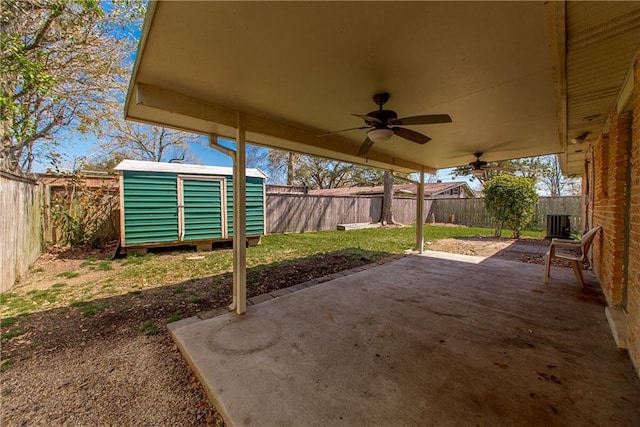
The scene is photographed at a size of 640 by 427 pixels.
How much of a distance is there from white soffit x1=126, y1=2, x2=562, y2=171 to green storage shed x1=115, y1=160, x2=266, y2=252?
354 centimetres

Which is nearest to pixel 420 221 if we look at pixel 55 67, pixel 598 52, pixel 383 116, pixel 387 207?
pixel 383 116

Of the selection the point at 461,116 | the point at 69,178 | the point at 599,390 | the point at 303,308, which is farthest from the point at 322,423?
the point at 69,178

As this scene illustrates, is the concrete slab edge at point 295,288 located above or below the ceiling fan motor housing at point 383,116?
below

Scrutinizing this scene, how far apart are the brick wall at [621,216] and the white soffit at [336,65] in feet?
1.97

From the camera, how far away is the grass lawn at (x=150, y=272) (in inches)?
130

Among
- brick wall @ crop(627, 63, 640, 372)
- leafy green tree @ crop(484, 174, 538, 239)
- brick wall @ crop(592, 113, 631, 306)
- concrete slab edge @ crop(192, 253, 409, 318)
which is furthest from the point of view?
leafy green tree @ crop(484, 174, 538, 239)

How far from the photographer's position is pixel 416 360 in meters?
2.02

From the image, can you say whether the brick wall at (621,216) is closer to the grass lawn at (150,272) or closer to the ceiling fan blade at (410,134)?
the ceiling fan blade at (410,134)

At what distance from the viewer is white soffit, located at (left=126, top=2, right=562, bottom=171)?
1.43 m

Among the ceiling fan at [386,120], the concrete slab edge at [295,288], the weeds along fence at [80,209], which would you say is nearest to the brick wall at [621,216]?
the ceiling fan at [386,120]

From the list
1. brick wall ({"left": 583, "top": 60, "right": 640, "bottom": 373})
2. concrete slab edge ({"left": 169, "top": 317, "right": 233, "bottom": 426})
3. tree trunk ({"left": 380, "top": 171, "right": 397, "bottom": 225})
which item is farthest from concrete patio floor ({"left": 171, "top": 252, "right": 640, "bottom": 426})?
tree trunk ({"left": 380, "top": 171, "right": 397, "bottom": 225})

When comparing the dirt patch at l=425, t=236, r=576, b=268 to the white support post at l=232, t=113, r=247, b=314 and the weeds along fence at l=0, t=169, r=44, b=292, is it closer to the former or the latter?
the white support post at l=232, t=113, r=247, b=314

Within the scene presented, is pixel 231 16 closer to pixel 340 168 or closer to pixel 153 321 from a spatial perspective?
pixel 153 321

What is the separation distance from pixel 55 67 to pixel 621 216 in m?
10.0
